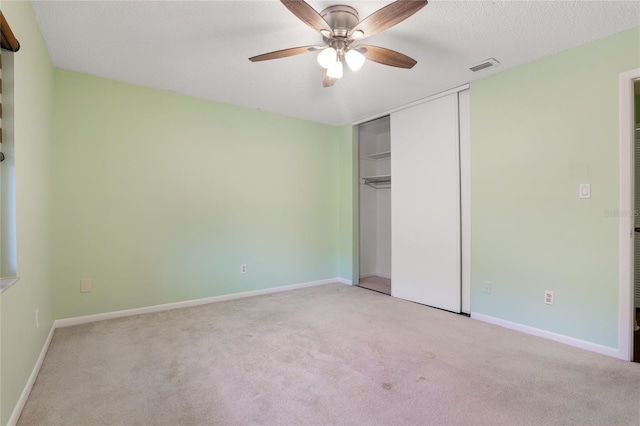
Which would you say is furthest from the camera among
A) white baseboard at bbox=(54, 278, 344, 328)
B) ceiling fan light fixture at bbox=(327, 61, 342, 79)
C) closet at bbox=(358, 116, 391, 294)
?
closet at bbox=(358, 116, 391, 294)

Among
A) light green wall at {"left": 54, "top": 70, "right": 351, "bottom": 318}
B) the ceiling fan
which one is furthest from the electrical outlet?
the ceiling fan

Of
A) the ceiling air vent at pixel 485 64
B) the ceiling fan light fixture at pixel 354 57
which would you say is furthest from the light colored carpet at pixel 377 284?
the ceiling fan light fixture at pixel 354 57

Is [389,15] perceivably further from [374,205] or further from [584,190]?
[374,205]

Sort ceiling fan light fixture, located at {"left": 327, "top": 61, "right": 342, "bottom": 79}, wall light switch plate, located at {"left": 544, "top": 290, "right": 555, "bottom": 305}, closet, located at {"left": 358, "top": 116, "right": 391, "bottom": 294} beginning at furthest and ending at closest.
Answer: closet, located at {"left": 358, "top": 116, "right": 391, "bottom": 294}, wall light switch plate, located at {"left": 544, "top": 290, "right": 555, "bottom": 305}, ceiling fan light fixture, located at {"left": 327, "top": 61, "right": 342, "bottom": 79}

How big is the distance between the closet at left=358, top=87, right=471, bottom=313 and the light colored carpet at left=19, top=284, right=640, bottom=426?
565mm

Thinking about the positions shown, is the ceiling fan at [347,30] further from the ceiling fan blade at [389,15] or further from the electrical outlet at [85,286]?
the electrical outlet at [85,286]

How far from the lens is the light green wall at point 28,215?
5.13 feet

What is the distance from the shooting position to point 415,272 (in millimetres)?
3805

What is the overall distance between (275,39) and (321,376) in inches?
96.0

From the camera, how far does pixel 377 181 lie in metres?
5.11

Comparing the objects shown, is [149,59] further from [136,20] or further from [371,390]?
[371,390]

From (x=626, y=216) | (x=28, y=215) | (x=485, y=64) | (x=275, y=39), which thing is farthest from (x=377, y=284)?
(x=28, y=215)

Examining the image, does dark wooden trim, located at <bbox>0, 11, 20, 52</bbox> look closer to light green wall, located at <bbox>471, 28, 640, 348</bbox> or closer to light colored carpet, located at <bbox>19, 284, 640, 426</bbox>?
light colored carpet, located at <bbox>19, 284, 640, 426</bbox>

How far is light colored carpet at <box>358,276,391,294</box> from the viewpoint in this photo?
14.4 ft
